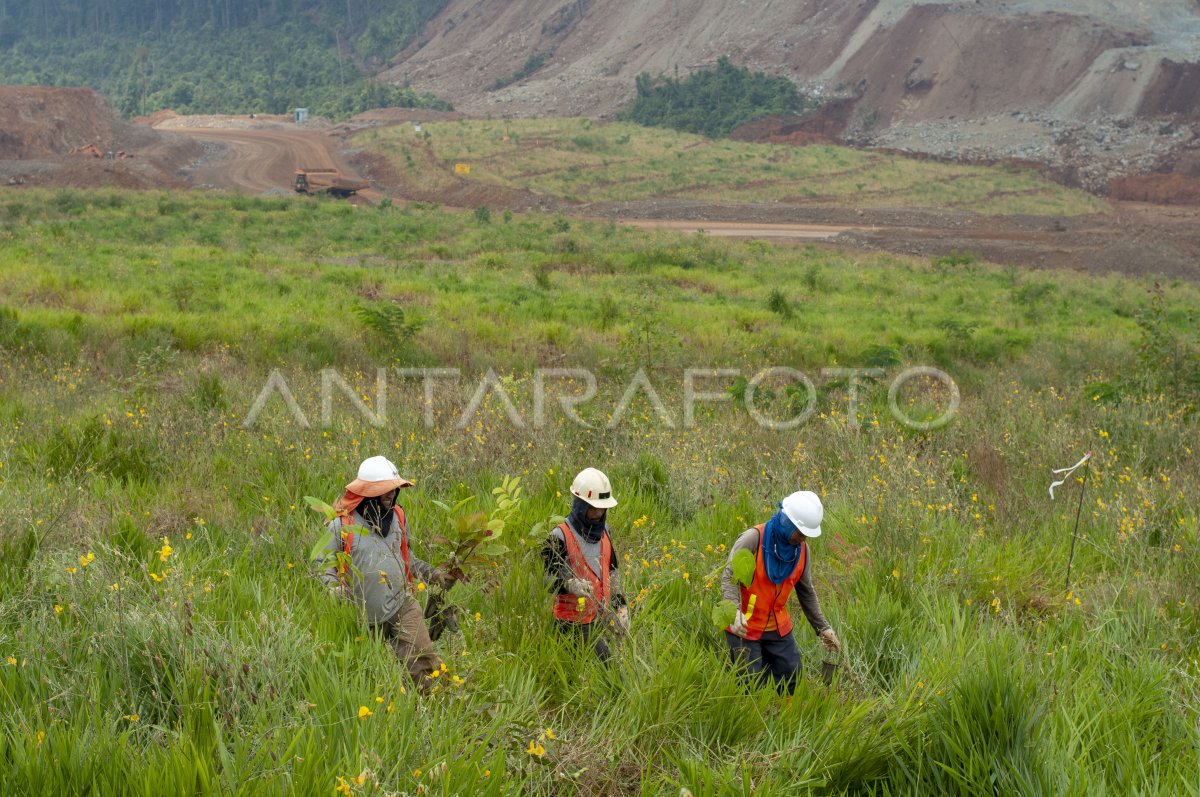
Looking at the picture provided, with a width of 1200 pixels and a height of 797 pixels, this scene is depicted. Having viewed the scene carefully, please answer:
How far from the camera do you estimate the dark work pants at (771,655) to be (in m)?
4.32

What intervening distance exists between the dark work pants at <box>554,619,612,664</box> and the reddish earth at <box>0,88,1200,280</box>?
26562mm

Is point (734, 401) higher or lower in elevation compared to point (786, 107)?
lower

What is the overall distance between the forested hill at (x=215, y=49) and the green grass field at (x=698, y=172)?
19.7 meters

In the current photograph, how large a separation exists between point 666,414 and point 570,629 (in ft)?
17.6

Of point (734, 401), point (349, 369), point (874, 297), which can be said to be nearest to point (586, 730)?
point (734, 401)

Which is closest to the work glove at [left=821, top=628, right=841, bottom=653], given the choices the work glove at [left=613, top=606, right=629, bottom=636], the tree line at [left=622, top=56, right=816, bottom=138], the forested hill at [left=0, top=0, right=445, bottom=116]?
the work glove at [left=613, top=606, right=629, bottom=636]

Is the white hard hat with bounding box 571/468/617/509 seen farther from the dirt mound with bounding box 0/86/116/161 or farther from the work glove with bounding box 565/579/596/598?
the dirt mound with bounding box 0/86/116/161

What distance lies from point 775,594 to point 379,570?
1809 mm

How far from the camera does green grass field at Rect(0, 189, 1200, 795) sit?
3.20 m

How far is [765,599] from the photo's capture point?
435 cm

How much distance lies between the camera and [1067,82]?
5209cm

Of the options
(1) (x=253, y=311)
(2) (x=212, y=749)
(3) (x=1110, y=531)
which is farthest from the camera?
(1) (x=253, y=311)

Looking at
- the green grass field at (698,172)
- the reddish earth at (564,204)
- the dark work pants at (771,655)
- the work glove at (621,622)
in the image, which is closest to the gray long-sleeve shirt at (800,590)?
the dark work pants at (771,655)

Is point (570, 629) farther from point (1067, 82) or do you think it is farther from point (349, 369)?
point (1067, 82)
